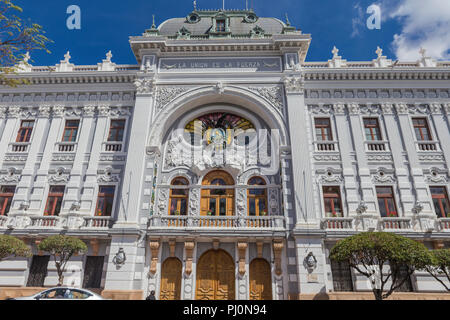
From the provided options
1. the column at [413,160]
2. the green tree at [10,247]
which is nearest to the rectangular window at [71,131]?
the green tree at [10,247]

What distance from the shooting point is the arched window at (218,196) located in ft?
65.0

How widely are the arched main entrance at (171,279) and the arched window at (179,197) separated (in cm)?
329

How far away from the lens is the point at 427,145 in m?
20.5

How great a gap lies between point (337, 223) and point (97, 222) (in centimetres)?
1502

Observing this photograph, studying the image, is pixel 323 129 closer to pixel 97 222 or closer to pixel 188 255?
pixel 188 255

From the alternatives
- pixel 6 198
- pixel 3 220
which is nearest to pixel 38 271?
pixel 3 220

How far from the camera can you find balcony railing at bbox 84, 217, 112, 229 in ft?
60.3

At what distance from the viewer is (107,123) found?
71.4 ft

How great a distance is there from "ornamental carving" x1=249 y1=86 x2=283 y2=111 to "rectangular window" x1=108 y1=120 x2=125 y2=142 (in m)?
10.1

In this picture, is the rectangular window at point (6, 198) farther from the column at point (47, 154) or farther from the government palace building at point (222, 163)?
the column at point (47, 154)

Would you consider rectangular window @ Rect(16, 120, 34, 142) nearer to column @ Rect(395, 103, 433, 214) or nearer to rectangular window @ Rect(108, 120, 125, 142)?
rectangular window @ Rect(108, 120, 125, 142)

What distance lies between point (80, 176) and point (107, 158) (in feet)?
6.99
